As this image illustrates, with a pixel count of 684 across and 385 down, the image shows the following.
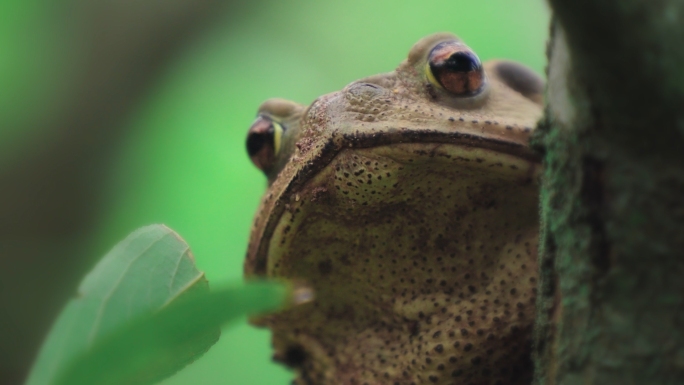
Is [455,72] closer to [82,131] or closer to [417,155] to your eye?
[417,155]

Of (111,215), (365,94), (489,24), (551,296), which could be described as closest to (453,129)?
(365,94)

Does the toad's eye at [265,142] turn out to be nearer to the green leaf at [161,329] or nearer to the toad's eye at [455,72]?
the toad's eye at [455,72]

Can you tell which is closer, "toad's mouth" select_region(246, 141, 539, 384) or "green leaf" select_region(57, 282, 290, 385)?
"green leaf" select_region(57, 282, 290, 385)

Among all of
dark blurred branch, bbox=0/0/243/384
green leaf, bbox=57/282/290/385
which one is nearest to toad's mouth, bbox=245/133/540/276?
green leaf, bbox=57/282/290/385

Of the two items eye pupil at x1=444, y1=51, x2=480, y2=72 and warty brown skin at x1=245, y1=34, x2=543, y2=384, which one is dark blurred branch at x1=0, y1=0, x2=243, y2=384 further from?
eye pupil at x1=444, y1=51, x2=480, y2=72

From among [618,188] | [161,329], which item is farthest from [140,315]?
[618,188]

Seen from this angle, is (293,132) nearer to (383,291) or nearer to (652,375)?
(383,291)
